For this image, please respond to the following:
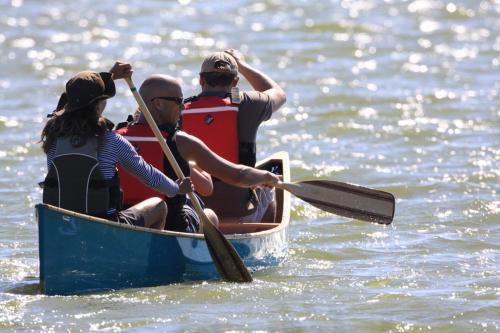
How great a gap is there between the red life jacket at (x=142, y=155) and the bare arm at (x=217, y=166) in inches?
7.0

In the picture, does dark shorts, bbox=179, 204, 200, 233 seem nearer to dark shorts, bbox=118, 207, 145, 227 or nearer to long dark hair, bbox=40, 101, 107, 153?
dark shorts, bbox=118, 207, 145, 227

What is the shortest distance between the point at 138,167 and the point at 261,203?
5.94 feet

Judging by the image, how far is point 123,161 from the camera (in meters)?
6.70

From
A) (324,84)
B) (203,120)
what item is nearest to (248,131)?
(203,120)

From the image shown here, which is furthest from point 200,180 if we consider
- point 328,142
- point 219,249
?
point 328,142

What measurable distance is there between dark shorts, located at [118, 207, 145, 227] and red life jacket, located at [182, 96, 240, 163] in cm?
108

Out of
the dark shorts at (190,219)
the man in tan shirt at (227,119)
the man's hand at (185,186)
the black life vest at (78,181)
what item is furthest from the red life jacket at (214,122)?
the black life vest at (78,181)

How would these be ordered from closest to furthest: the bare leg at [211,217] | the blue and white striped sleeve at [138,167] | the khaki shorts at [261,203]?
1. the blue and white striped sleeve at [138,167]
2. the bare leg at [211,217]
3. the khaki shorts at [261,203]

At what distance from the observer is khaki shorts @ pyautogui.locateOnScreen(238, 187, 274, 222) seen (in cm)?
825

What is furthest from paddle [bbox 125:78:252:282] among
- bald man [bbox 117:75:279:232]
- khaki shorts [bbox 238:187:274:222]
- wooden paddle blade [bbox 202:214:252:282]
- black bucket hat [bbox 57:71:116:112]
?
khaki shorts [bbox 238:187:274:222]

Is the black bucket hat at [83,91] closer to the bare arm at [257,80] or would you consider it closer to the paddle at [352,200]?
the paddle at [352,200]

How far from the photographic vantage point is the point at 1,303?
22.6ft

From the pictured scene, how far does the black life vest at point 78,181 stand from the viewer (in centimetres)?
661

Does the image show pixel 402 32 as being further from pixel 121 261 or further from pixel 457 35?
pixel 121 261
